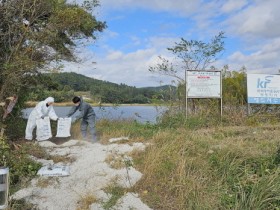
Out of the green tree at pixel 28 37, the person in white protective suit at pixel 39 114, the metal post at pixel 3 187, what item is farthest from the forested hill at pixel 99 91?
the metal post at pixel 3 187

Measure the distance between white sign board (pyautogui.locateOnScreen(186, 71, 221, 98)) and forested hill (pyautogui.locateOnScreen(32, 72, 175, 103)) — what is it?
90 centimetres

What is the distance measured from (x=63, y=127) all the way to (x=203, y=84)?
231 inches

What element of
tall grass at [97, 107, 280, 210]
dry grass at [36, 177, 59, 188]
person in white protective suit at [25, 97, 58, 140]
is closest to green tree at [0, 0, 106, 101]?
person in white protective suit at [25, 97, 58, 140]

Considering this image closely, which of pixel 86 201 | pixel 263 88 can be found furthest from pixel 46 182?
pixel 263 88

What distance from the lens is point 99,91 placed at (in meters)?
14.5

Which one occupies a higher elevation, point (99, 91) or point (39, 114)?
point (99, 91)

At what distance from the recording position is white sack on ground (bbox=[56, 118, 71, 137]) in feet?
35.8

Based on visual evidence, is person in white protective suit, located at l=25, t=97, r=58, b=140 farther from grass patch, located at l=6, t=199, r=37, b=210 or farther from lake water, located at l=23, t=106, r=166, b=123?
grass patch, located at l=6, t=199, r=37, b=210

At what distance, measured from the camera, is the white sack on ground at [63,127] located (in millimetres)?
10914

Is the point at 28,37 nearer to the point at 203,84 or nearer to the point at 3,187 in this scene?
the point at 3,187

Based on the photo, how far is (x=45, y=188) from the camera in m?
6.57

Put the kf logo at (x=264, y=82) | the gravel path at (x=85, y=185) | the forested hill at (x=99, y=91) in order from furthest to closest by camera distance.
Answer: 1. the kf logo at (x=264, y=82)
2. the forested hill at (x=99, y=91)
3. the gravel path at (x=85, y=185)

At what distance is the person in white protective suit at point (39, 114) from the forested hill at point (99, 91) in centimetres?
232

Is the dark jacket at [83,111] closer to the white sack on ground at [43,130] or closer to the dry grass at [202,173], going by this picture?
the white sack on ground at [43,130]
